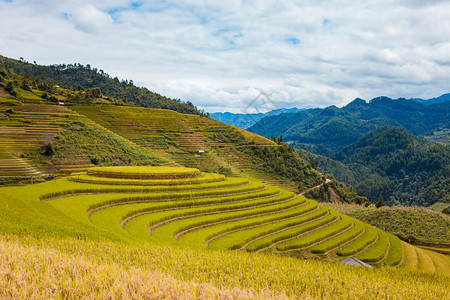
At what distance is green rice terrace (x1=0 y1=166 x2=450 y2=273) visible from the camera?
18000 millimetres

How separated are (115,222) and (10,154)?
25.8 meters

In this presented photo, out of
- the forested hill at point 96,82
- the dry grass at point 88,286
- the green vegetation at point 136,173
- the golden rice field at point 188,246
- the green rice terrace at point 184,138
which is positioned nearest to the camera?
the dry grass at point 88,286

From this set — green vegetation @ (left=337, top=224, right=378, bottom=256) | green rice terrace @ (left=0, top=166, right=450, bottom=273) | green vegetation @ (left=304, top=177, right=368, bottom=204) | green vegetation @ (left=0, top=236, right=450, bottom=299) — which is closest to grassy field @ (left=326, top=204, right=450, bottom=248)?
green rice terrace @ (left=0, top=166, right=450, bottom=273)

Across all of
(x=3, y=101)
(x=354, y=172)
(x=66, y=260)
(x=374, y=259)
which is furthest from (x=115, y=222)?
(x=354, y=172)

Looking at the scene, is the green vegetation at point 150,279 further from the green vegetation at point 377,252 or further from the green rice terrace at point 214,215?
the green vegetation at point 377,252

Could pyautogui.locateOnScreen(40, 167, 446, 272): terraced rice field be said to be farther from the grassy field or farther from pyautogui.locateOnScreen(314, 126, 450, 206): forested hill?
pyautogui.locateOnScreen(314, 126, 450, 206): forested hill

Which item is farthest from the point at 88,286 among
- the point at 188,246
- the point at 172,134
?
the point at 172,134

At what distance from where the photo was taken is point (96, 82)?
138m

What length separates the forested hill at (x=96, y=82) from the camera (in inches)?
4968

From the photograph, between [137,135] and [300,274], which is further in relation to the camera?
[137,135]

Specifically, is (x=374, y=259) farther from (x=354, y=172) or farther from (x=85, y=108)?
(x=354, y=172)

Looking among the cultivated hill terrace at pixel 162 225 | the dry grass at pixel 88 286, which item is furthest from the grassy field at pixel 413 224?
the dry grass at pixel 88 286

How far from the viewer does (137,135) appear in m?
60.8

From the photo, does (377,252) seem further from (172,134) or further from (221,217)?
(172,134)
